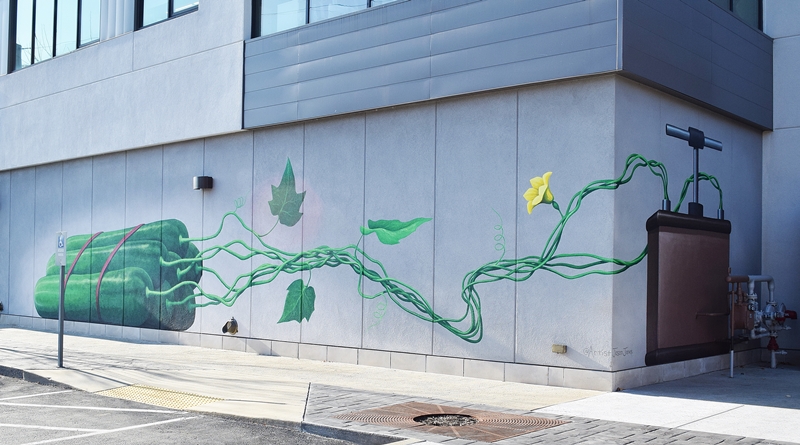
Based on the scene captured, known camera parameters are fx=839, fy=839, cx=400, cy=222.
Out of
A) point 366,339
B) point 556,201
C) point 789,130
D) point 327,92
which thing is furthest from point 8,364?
point 789,130

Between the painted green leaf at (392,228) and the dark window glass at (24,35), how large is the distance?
13.2m

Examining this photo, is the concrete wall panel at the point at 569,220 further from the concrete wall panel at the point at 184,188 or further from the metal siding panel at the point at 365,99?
the concrete wall panel at the point at 184,188

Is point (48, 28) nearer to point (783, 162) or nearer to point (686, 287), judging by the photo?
point (686, 287)

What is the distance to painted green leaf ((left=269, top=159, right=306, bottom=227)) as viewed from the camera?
14844 millimetres

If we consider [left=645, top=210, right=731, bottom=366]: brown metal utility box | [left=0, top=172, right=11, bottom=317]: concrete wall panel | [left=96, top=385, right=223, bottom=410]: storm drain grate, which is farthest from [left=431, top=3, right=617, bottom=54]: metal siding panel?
[left=0, top=172, right=11, bottom=317]: concrete wall panel

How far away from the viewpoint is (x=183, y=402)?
1009cm

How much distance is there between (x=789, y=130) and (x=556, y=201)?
6.01 m

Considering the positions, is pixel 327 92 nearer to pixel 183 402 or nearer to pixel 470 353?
pixel 470 353

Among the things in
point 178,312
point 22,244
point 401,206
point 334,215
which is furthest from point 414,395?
point 22,244

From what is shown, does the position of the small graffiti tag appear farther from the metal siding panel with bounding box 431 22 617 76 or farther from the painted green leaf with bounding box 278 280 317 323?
the painted green leaf with bounding box 278 280 317 323

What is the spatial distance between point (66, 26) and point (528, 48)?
45.6 ft


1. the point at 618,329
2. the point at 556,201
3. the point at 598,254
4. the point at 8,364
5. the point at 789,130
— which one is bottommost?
the point at 8,364

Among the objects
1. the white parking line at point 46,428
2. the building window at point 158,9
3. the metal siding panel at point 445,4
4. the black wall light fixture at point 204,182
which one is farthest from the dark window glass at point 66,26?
the white parking line at point 46,428

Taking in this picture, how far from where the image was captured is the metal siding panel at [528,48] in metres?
11.0
